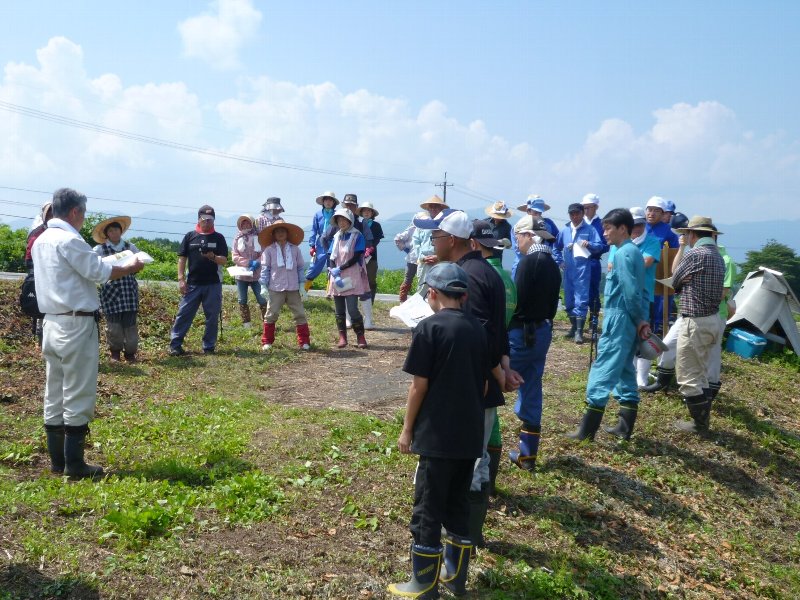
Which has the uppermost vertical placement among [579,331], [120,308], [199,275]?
[199,275]

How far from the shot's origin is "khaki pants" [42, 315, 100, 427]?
18.6 ft

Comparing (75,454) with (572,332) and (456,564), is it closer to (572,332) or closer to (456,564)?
(456,564)

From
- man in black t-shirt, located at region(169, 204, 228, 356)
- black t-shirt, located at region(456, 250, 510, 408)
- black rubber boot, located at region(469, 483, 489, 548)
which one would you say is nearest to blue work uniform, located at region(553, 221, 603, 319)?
man in black t-shirt, located at region(169, 204, 228, 356)

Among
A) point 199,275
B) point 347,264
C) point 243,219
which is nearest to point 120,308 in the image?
point 199,275

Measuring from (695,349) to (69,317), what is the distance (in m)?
6.26

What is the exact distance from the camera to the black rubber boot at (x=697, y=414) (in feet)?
27.2

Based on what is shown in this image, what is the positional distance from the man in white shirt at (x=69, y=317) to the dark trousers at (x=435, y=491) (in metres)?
3.02

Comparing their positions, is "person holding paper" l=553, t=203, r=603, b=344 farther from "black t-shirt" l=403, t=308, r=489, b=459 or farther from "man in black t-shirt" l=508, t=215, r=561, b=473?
"black t-shirt" l=403, t=308, r=489, b=459

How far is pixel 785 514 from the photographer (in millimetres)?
7223

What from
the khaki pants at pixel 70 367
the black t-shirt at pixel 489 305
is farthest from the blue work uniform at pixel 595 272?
the khaki pants at pixel 70 367

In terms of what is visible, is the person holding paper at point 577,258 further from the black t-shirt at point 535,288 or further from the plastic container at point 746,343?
the black t-shirt at point 535,288

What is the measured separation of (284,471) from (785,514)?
495cm

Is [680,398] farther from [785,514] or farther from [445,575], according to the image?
[445,575]

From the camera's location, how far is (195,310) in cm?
1084
